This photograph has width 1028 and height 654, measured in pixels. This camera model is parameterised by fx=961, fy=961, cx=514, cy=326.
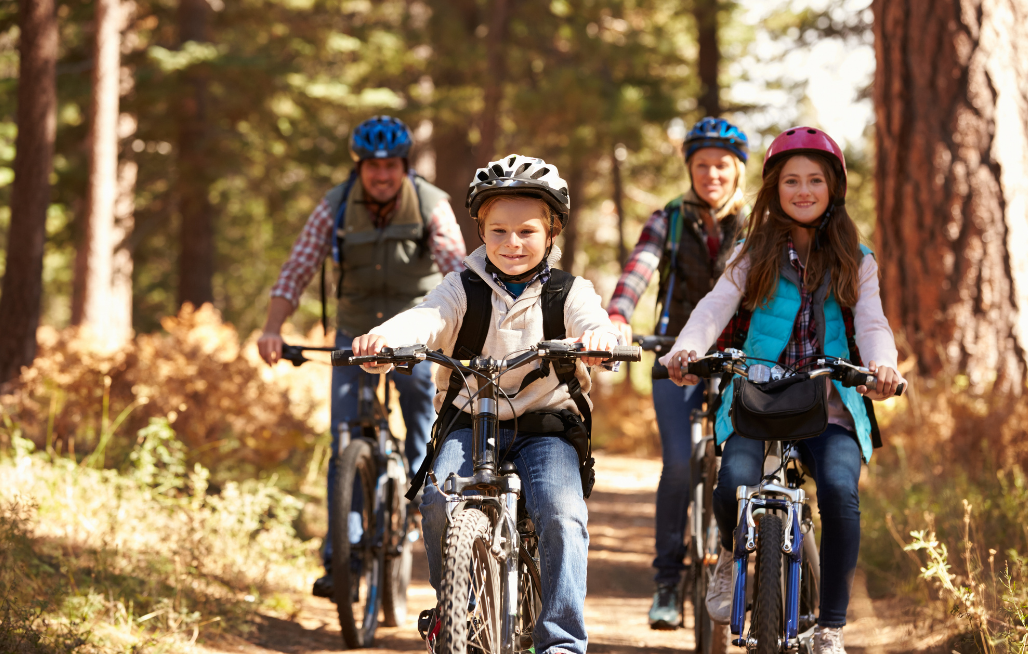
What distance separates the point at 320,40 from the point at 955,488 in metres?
15.8

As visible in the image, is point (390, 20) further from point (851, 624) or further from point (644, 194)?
point (851, 624)

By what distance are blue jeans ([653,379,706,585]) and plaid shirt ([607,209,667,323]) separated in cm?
52

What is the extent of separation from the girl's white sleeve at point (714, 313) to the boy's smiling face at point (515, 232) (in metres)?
0.78

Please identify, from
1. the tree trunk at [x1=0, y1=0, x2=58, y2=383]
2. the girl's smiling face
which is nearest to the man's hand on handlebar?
the girl's smiling face

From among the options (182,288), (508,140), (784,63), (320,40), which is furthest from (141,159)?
(784,63)

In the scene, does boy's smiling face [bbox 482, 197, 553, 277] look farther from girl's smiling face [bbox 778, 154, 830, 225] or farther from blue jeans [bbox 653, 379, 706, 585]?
blue jeans [bbox 653, 379, 706, 585]

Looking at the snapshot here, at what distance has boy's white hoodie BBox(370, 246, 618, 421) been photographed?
370cm

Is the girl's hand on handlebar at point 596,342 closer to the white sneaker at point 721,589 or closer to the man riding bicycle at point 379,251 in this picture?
the white sneaker at point 721,589

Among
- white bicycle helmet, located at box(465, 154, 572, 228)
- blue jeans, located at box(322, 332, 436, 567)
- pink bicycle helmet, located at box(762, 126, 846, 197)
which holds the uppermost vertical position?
pink bicycle helmet, located at box(762, 126, 846, 197)

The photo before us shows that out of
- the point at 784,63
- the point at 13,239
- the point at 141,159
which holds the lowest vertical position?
the point at 13,239

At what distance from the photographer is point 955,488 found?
6211 millimetres

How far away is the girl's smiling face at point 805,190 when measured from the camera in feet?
14.2

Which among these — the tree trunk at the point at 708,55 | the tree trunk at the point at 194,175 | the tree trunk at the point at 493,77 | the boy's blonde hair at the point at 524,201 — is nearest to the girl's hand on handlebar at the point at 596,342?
the boy's blonde hair at the point at 524,201

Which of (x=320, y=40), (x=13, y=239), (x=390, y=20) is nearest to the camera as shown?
(x=13, y=239)
